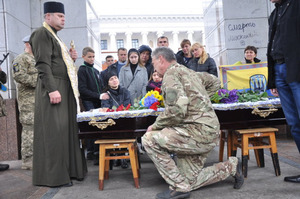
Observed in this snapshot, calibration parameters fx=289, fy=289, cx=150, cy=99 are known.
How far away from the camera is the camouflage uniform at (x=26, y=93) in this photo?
503 cm

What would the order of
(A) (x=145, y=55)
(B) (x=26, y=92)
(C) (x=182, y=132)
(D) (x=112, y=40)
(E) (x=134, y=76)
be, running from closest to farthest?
1. (C) (x=182, y=132)
2. (B) (x=26, y=92)
3. (E) (x=134, y=76)
4. (A) (x=145, y=55)
5. (D) (x=112, y=40)

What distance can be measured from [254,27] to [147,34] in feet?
171

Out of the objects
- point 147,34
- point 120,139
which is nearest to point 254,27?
point 120,139

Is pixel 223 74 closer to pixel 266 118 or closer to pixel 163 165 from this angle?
pixel 266 118

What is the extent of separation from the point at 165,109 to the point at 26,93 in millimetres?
3326

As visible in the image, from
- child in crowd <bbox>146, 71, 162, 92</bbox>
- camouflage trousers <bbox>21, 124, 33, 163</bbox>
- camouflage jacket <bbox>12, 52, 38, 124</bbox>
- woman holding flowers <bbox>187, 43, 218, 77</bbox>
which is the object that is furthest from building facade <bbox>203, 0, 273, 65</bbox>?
camouflage trousers <bbox>21, 124, 33, 163</bbox>

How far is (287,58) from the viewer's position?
129 inches

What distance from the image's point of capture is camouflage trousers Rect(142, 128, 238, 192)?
304cm

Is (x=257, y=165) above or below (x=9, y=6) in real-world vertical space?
below

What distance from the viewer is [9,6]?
20.0 ft

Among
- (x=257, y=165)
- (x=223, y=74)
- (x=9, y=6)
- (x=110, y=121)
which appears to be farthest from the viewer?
(x=223, y=74)

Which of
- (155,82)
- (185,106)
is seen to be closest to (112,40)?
(155,82)

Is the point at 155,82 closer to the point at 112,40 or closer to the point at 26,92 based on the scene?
the point at 26,92

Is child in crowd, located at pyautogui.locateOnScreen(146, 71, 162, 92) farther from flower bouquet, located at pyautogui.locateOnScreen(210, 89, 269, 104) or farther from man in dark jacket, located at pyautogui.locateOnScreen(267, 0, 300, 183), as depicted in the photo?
man in dark jacket, located at pyautogui.locateOnScreen(267, 0, 300, 183)
